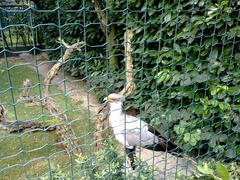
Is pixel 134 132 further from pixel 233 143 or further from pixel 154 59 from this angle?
pixel 154 59

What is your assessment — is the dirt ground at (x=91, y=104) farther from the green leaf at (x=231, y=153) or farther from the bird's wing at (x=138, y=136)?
the green leaf at (x=231, y=153)

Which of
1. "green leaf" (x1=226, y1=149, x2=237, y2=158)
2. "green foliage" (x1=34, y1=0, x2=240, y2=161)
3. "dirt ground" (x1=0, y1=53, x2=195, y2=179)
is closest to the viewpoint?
"dirt ground" (x1=0, y1=53, x2=195, y2=179)

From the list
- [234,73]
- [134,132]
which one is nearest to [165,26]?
[234,73]

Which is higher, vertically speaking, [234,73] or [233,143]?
[234,73]

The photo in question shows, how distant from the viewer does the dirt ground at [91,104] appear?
173cm

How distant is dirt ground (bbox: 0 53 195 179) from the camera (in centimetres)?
173

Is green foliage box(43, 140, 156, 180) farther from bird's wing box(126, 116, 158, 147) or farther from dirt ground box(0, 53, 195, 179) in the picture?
bird's wing box(126, 116, 158, 147)

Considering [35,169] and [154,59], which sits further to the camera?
[154,59]

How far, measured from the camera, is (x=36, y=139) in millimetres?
3473

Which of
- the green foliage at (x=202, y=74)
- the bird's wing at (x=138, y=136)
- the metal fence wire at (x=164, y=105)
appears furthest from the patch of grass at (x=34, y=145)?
the green foliage at (x=202, y=74)

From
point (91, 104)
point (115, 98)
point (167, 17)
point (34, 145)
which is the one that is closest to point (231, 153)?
point (115, 98)

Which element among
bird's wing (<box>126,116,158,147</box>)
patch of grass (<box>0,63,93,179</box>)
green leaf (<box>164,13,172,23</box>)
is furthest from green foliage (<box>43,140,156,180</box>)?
green leaf (<box>164,13,172,23</box>)

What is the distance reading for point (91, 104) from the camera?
4.21m

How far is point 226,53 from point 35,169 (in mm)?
1806
